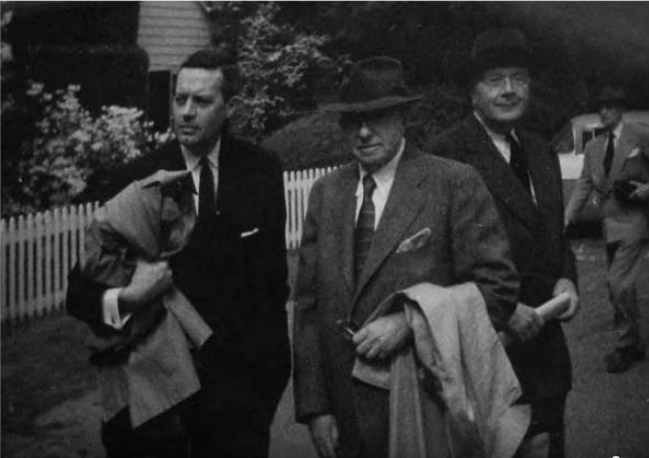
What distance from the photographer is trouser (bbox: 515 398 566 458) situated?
1.44 metres

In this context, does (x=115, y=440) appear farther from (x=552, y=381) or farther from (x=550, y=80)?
(x=550, y=80)

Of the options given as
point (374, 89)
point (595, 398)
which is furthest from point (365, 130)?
point (595, 398)

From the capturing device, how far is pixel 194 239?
144 cm

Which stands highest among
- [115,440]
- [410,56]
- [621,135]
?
[410,56]

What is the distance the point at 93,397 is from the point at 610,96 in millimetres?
1282

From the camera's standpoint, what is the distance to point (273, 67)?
184 centimetres

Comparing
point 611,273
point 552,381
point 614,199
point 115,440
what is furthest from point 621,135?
point 115,440

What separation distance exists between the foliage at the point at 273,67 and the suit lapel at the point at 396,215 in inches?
21.0

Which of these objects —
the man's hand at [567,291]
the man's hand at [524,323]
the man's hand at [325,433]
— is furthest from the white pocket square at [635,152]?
the man's hand at [325,433]

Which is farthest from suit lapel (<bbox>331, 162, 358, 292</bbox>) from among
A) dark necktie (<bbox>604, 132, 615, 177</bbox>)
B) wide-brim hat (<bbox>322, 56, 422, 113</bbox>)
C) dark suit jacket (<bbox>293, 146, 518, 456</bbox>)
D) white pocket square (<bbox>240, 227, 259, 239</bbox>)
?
dark necktie (<bbox>604, 132, 615, 177</bbox>)

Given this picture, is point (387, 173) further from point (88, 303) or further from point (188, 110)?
point (88, 303)

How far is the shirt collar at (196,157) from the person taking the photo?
58.0 inches

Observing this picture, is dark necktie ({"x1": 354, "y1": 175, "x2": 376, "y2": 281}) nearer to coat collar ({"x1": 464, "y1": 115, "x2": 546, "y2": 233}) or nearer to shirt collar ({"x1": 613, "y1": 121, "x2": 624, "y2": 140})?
coat collar ({"x1": 464, "y1": 115, "x2": 546, "y2": 233})

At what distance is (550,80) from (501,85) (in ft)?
0.74
